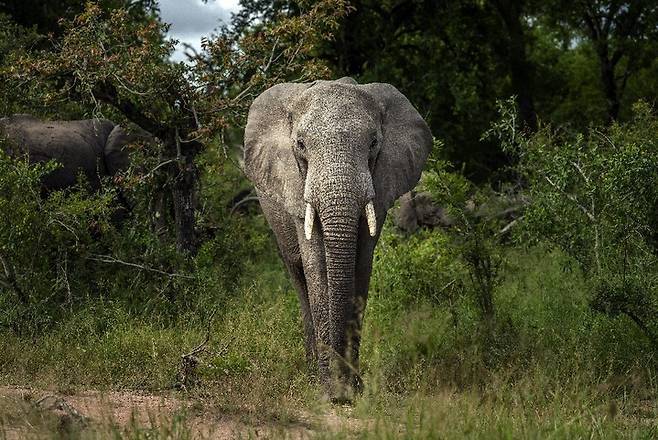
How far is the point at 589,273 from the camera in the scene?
959 cm

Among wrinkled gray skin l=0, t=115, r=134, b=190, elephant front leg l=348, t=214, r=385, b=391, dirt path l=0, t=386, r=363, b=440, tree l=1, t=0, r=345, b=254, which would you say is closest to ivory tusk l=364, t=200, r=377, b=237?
elephant front leg l=348, t=214, r=385, b=391

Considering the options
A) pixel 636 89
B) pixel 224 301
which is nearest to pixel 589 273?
pixel 224 301

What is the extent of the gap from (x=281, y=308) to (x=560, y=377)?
3384 mm

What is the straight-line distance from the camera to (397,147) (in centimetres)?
832

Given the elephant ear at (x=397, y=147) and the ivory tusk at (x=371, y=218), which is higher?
the elephant ear at (x=397, y=147)

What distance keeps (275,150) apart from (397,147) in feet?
3.25

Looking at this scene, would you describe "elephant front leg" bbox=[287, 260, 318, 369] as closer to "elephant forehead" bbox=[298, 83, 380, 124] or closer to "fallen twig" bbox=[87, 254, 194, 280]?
"elephant forehead" bbox=[298, 83, 380, 124]

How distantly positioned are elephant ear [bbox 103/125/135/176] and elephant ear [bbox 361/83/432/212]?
575 cm

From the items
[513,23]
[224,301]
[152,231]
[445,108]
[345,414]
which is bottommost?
[345,414]

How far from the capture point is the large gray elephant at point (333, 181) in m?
7.40

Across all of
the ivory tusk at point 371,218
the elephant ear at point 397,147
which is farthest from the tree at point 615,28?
the ivory tusk at point 371,218

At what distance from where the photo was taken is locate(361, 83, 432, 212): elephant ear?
318 inches

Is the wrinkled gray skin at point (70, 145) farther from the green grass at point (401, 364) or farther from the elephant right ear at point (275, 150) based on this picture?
the elephant right ear at point (275, 150)

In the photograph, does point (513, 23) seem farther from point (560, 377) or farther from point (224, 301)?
point (560, 377)
